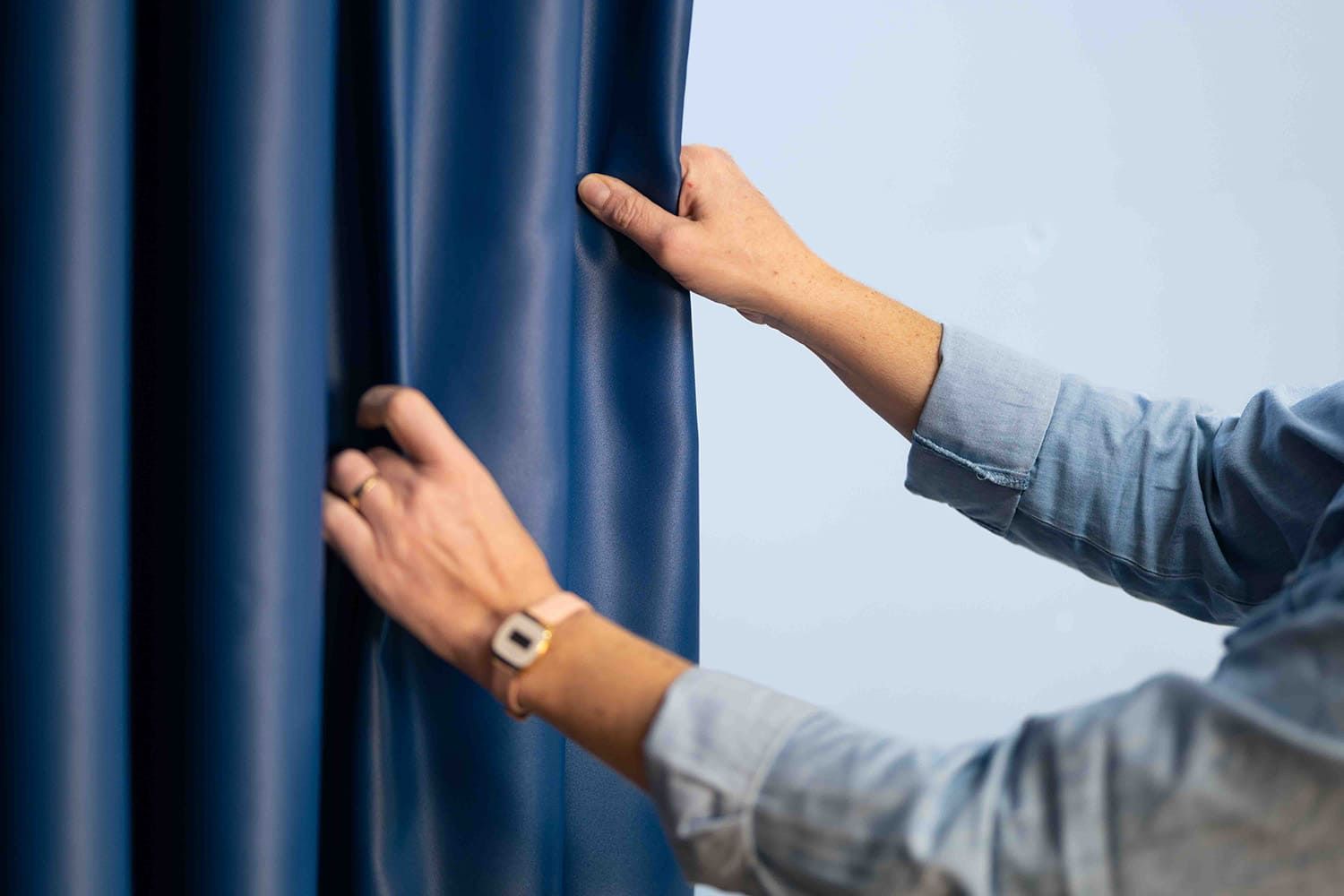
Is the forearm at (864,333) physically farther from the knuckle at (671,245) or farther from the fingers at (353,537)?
the fingers at (353,537)

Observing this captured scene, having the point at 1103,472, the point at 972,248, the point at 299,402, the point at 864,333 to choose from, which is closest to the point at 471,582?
the point at 299,402

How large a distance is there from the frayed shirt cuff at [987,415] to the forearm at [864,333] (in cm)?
1

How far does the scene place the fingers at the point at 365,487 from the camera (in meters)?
0.61

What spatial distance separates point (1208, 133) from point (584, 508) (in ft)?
2.87

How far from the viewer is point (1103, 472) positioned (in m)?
0.85

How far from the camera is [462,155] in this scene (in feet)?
2.26

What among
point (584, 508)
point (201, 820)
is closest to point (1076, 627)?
point (584, 508)

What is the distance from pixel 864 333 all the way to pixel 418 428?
1.28ft

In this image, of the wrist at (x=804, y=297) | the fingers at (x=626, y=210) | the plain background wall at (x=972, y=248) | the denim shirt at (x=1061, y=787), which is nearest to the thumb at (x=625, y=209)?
the fingers at (x=626, y=210)

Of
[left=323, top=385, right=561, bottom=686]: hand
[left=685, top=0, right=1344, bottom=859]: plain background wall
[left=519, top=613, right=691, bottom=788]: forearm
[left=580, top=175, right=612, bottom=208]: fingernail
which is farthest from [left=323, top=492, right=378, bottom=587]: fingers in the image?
[left=685, top=0, right=1344, bottom=859]: plain background wall

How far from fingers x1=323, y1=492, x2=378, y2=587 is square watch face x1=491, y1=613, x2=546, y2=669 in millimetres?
88

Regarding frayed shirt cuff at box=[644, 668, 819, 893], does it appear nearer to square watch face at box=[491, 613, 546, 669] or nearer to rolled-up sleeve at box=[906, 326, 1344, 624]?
square watch face at box=[491, 613, 546, 669]

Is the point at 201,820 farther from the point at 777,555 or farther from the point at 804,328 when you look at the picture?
the point at 777,555

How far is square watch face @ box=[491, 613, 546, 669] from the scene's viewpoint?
568 millimetres
